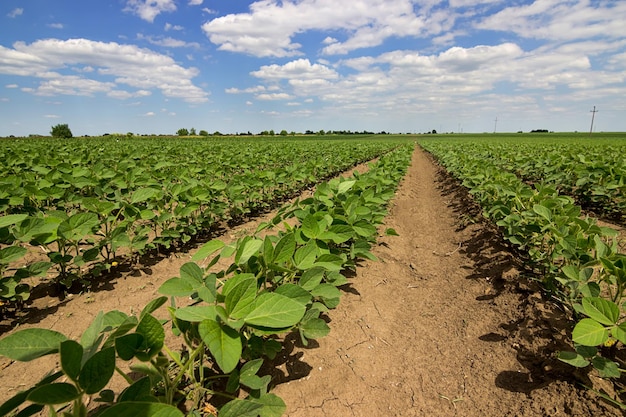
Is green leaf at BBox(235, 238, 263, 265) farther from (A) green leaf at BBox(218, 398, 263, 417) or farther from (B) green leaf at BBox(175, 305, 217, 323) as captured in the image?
(A) green leaf at BBox(218, 398, 263, 417)

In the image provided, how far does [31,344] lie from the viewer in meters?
0.87

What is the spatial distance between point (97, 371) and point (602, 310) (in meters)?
1.96

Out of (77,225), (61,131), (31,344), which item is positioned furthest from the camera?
(61,131)

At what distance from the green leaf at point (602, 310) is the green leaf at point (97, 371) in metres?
1.87

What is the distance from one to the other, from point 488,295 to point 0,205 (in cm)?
472

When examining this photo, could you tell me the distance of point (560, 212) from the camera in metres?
2.68

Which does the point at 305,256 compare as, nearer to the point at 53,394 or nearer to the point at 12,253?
the point at 53,394

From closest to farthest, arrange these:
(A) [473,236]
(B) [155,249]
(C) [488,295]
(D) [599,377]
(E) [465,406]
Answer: (D) [599,377] → (E) [465,406] → (C) [488,295] → (B) [155,249] → (A) [473,236]

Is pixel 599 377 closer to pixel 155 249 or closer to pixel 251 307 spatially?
pixel 251 307

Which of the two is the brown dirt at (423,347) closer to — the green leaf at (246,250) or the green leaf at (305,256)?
the green leaf at (305,256)

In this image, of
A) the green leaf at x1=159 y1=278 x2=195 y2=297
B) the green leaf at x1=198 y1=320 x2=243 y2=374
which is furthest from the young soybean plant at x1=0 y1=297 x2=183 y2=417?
the green leaf at x1=159 y1=278 x2=195 y2=297

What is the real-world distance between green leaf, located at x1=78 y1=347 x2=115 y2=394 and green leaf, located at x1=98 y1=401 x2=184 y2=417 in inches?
5.1

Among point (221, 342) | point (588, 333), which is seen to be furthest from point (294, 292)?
point (588, 333)

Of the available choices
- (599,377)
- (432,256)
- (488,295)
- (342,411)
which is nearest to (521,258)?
(488,295)
